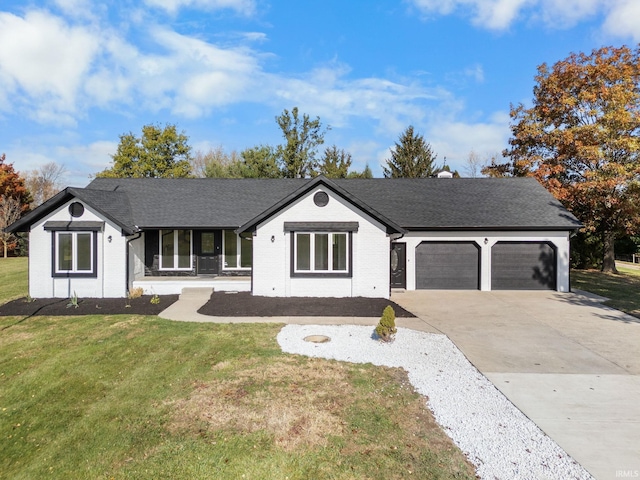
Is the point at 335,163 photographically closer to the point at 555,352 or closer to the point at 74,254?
the point at 74,254

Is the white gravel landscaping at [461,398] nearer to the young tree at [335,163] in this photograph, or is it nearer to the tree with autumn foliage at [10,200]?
the young tree at [335,163]

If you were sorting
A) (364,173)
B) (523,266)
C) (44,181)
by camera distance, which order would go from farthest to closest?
(44,181) < (364,173) < (523,266)

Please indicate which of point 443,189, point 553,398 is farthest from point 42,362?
point 443,189

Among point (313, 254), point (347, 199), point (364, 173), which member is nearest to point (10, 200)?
point (313, 254)

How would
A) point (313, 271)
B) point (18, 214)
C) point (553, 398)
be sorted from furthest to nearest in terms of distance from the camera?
point (18, 214)
point (313, 271)
point (553, 398)

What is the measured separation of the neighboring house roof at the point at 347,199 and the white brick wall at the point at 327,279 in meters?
0.47

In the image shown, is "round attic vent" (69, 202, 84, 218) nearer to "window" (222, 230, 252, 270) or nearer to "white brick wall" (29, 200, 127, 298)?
"white brick wall" (29, 200, 127, 298)

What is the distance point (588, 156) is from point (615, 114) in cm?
249

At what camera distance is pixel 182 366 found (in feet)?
24.4

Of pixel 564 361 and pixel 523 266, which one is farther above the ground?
pixel 523 266

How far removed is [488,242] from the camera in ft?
53.0

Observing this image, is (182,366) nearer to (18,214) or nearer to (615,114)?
(615,114)

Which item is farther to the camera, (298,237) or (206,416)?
(298,237)

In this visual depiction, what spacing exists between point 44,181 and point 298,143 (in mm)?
37088
